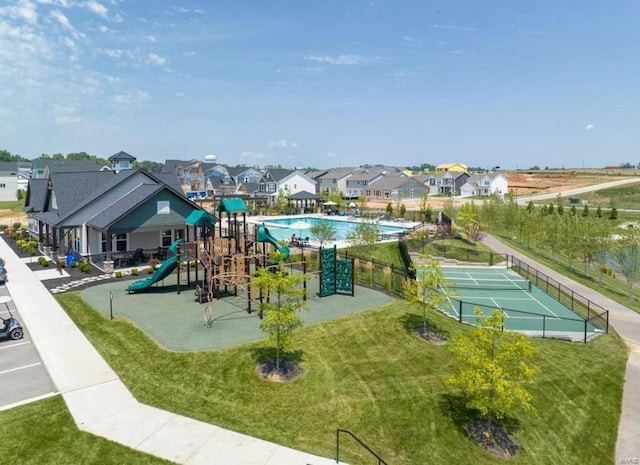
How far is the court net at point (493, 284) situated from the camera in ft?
101

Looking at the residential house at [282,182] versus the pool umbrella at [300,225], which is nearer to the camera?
the pool umbrella at [300,225]

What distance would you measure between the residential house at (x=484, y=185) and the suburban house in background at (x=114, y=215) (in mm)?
99469

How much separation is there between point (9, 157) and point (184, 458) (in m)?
221

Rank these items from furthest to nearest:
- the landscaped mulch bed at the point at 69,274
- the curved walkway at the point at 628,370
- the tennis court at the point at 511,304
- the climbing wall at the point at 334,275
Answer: the landscaped mulch bed at the point at 69,274, the climbing wall at the point at 334,275, the tennis court at the point at 511,304, the curved walkway at the point at 628,370

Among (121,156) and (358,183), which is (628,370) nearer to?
(121,156)

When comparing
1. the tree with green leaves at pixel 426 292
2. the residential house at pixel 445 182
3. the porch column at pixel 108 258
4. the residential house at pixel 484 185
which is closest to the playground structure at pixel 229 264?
the tree with green leaves at pixel 426 292

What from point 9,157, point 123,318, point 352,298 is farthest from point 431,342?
point 9,157

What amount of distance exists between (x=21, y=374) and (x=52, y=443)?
500 cm

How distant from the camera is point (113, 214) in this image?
3156 centimetres

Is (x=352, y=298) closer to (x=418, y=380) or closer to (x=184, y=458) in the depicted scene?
(x=418, y=380)

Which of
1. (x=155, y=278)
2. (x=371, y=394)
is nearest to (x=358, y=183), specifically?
(x=155, y=278)

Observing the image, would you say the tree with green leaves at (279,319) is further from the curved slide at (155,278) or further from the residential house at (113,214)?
the residential house at (113,214)

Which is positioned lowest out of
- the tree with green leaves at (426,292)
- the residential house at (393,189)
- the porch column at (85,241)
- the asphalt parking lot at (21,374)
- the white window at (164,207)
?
the asphalt parking lot at (21,374)

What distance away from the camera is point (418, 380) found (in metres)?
15.1
